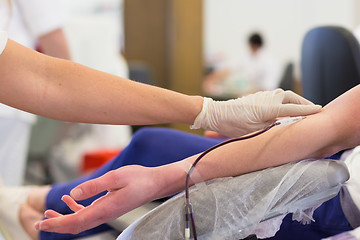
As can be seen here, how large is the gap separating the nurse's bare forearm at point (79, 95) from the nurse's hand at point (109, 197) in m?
0.12

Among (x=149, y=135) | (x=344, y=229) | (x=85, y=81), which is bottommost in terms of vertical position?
(x=344, y=229)

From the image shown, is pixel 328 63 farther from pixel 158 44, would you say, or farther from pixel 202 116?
pixel 158 44

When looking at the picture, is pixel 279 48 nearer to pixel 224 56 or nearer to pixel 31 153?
pixel 224 56

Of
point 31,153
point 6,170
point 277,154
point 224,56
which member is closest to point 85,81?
point 277,154

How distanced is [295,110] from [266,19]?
689cm

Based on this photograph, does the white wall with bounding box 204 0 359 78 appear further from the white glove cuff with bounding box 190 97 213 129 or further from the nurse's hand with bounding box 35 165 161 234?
the nurse's hand with bounding box 35 165 161 234

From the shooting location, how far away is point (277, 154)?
0.96 metres

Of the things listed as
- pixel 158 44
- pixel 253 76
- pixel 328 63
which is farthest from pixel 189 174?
pixel 253 76

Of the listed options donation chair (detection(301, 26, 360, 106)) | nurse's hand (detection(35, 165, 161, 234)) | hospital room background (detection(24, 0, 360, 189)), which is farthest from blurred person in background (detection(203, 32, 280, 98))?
nurse's hand (detection(35, 165, 161, 234))

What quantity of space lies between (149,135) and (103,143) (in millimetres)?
1886

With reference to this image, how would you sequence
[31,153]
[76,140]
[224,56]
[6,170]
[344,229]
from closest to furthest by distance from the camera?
[344,229] < [6,170] < [31,153] < [76,140] < [224,56]

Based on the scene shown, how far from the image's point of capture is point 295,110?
95 cm

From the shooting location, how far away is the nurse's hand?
854 mm

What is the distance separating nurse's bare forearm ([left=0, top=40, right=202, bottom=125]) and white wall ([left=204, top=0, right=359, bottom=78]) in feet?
21.7
